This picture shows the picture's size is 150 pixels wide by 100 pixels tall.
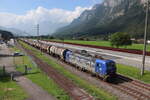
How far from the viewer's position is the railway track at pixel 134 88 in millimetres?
22291

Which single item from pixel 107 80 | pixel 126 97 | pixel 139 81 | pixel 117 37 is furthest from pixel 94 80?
pixel 117 37

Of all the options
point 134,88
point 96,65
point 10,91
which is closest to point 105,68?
point 96,65

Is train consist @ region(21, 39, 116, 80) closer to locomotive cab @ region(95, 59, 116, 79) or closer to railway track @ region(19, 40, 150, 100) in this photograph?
locomotive cab @ region(95, 59, 116, 79)

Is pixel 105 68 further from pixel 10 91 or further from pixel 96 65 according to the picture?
pixel 10 91

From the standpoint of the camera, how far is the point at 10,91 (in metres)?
24.2

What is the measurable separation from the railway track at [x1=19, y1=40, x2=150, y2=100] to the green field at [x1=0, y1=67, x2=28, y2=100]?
12.2m

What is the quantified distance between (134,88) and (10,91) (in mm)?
15787

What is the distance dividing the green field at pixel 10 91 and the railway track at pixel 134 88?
1218cm

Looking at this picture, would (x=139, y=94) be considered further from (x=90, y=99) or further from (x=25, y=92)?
(x=25, y=92)

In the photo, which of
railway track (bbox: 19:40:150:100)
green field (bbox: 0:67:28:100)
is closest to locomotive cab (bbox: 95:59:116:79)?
railway track (bbox: 19:40:150:100)

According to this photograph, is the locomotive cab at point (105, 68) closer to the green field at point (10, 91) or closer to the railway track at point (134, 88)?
the railway track at point (134, 88)

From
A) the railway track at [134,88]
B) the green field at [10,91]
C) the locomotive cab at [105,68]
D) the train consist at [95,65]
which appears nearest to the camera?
the green field at [10,91]

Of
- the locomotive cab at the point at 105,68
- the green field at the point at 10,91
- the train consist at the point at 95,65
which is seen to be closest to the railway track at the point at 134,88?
the locomotive cab at the point at 105,68

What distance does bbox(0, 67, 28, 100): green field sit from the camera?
2175cm
